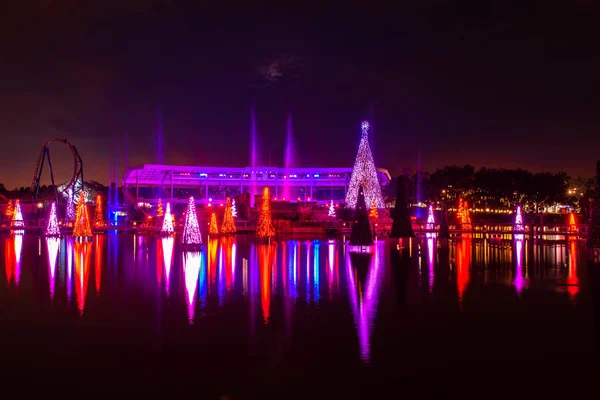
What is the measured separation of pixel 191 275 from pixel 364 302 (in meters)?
6.87

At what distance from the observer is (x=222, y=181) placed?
91062 mm

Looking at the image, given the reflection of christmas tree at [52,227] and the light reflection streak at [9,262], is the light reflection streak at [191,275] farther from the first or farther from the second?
the reflection of christmas tree at [52,227]

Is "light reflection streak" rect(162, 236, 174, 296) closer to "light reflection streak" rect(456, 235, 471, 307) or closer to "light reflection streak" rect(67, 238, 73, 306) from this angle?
"light reflection streak" rect(67, 238, 73, 306)

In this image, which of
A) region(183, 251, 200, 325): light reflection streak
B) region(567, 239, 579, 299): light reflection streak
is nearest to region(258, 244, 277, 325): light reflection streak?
region(183, 251, 200, 325): light reflection streak

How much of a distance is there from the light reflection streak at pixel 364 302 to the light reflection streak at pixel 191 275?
339cm

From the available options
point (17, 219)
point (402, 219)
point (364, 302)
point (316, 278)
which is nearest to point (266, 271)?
point (316, 278)

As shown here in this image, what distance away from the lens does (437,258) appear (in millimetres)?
24484

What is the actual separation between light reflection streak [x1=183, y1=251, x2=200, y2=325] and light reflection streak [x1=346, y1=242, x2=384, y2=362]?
3.39 metres

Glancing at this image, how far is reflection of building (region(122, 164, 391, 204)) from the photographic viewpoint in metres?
89.3

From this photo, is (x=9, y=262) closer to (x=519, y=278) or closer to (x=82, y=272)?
(x=82, y=272)

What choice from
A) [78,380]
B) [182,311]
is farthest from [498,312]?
[78,380]

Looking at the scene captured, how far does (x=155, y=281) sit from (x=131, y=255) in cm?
951

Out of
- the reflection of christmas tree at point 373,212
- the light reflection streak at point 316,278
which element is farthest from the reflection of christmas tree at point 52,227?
the reflection of christmas tree at point 373,212

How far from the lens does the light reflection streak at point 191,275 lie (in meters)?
13.0
